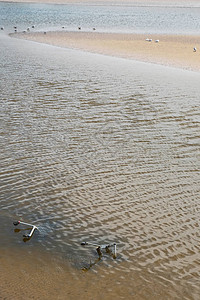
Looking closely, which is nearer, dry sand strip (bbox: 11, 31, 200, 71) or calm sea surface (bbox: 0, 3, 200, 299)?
calm sea surface (bbox: 0, 3, 200, 299)

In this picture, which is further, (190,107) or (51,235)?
(190,107)

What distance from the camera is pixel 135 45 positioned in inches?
1014

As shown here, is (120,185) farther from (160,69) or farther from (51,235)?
(160,69)

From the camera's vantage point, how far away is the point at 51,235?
634 centimetres

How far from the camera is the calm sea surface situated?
19.3 feet

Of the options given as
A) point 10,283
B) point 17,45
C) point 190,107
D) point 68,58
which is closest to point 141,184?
point 10,283

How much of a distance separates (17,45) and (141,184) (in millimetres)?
19305

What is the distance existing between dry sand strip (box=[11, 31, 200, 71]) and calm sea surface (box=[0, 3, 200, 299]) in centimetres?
590

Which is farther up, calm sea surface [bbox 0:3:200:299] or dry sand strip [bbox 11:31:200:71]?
dry sand strip [bbox 11:31:200:71]

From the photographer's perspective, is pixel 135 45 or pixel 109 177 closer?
pixel 109 177

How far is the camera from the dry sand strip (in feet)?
71.4

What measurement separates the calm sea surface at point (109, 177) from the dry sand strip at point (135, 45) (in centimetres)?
590

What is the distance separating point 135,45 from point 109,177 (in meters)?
19.0

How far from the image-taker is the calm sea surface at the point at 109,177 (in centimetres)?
588
